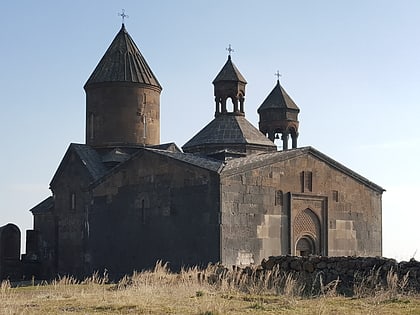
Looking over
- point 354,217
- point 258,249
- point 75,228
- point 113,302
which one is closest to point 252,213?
point 258,249

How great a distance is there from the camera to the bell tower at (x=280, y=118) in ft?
82.6

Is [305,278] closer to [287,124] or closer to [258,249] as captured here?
[258,249]

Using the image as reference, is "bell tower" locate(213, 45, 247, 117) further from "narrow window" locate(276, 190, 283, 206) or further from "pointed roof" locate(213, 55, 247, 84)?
"narrow window" locate(276, 190, 283, 206)

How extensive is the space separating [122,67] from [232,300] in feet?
48.2

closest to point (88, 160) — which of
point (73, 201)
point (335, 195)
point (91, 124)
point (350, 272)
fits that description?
point (73, 201)

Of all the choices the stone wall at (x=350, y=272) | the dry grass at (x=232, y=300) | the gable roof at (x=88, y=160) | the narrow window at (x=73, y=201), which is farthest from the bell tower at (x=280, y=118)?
the dry grass at (x=232, y=300)

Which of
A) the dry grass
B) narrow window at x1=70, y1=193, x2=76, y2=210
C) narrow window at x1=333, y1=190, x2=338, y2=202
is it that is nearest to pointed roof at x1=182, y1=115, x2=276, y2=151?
narrow window at x1=333, y1=190, x2=338, y2=202

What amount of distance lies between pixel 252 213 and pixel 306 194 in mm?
2264

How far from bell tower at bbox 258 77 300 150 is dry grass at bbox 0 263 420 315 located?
13315mm

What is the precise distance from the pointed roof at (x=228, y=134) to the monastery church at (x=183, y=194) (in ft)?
0.12

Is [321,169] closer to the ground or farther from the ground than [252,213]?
farther from the ground

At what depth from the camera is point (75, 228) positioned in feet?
71.3

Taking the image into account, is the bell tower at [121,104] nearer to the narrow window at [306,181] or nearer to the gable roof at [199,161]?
the gable roof at [199,161]

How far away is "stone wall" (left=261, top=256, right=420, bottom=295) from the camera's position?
35.0ft
